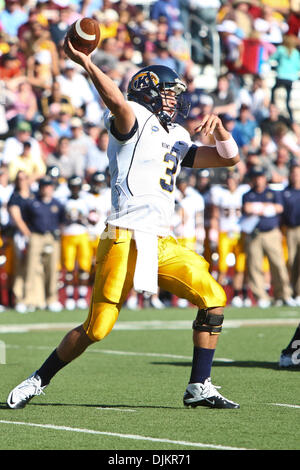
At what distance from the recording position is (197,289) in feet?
21.2

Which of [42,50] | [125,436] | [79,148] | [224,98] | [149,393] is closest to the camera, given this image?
[125,436]

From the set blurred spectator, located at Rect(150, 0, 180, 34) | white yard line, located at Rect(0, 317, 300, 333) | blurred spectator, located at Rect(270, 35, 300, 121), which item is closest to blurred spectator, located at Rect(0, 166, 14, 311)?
white yard line, located at Rect(0, 317, 300, 333)

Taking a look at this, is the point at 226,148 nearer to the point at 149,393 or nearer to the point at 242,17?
A: the point at 149,393

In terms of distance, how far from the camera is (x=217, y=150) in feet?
22.2

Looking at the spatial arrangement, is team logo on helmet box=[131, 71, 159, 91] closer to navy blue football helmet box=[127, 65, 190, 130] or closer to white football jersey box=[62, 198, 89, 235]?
navy blue football helmet box=[127, 65, 190, 130]

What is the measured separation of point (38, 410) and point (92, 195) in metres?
9.53

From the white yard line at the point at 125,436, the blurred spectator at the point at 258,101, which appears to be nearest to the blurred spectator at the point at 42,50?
the blurred spectator at the point at 258,101

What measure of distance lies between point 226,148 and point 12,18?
41.7ft

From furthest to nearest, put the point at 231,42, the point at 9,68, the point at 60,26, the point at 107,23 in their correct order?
the point at 231,42 < the point at 107,23 < the point at 60,26 < the point at 9,68

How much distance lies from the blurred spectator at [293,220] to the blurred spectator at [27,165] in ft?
12.7

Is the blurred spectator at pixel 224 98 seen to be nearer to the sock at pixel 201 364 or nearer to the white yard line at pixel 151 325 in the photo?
the white yard line at pixel 151 325

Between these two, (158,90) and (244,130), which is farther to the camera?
(244,130)

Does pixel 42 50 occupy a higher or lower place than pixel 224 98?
higher

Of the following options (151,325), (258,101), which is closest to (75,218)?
(151,325)
